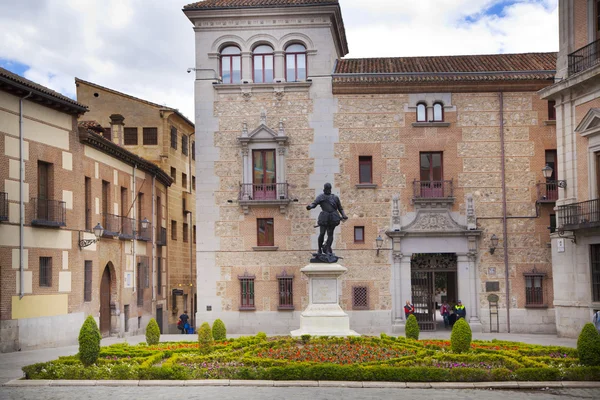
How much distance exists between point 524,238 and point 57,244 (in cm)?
2020

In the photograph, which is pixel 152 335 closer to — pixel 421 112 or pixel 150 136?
pixel 421 112

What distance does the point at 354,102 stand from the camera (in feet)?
117

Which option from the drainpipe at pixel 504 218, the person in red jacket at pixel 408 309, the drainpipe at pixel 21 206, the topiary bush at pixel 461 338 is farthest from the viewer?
the drainpipe at pixel 504 218

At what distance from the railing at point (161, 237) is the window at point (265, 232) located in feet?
28.3

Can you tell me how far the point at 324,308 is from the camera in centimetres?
2350

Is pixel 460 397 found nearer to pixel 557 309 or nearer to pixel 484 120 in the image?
pixel 557 309

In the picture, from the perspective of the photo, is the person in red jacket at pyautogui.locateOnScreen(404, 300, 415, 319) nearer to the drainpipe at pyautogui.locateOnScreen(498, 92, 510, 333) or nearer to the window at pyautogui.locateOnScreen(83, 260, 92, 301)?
the drainpipe at pyautogui.locateOnScreen(498, 92, 510, 333)

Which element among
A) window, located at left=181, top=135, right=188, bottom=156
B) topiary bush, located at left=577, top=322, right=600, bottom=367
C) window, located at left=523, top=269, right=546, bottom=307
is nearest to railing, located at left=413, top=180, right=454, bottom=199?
window, located at left=523, top=269, right=546, bottom=307

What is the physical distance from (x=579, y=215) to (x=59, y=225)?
18.8 m

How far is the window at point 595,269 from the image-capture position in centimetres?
2752

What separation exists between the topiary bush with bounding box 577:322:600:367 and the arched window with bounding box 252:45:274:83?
72.1 ft

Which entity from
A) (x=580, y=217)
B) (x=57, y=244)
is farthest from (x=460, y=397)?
(x=57, y=244)

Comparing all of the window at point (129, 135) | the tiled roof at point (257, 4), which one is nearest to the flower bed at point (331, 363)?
the tiled roof at point (257, 4)

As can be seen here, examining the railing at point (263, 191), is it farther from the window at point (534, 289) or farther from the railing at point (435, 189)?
the window at point (534, 289)
